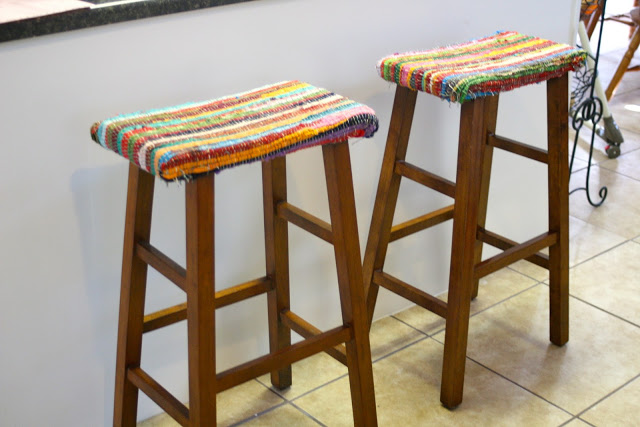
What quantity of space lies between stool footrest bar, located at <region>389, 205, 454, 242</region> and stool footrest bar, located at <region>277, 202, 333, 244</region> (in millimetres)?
376

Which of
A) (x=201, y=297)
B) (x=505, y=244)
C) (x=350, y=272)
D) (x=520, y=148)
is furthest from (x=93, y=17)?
(x=505, y=244)

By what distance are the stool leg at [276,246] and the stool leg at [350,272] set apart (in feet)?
0.85

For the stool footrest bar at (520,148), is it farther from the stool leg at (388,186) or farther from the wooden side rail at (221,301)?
the wooden side rail at (221,301)

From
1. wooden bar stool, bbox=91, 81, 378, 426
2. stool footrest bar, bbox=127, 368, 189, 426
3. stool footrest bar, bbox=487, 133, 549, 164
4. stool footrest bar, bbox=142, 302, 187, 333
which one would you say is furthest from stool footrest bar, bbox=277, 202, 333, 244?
stool footrest bar, bbox=487, 133, 549, 164

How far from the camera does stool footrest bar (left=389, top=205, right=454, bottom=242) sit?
212 centimetres

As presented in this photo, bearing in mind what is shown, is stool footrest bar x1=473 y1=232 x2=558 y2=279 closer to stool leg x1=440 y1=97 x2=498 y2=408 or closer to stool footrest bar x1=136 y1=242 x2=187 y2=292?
stool leg x1=440 y1=97 x2=498 y2=408

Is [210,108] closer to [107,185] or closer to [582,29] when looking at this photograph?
[107,185]

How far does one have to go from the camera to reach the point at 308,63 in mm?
1965

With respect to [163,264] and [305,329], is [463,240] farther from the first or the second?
[163,264]

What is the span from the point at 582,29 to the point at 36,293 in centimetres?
227

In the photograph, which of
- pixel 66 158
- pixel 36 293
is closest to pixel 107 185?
pixel 66 158

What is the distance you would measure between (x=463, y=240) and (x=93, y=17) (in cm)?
95

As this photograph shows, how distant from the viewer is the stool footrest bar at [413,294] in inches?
78.4

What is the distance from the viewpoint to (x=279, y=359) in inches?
63.2
